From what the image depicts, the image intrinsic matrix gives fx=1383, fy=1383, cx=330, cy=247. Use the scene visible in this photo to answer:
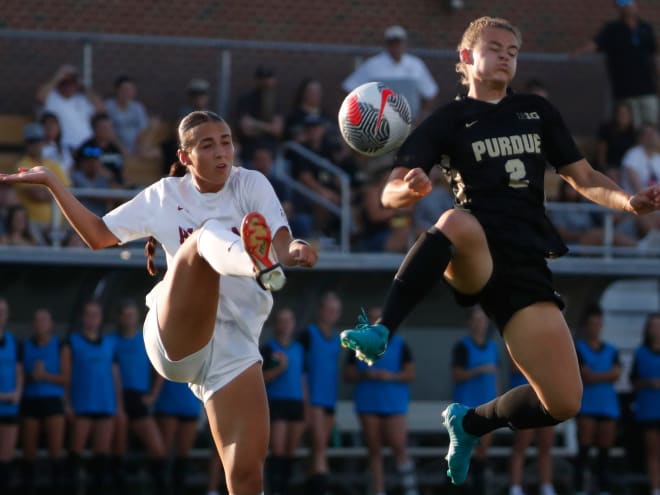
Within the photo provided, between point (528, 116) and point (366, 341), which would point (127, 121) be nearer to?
point (528, 116)

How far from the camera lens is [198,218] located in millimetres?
6438

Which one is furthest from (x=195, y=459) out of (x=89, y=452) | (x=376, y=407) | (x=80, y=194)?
(x=80, y=194)

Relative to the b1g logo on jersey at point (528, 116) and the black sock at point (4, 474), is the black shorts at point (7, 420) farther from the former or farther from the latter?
the b1g logo on jersey at point (528, 116)

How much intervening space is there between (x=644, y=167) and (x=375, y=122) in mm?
7613

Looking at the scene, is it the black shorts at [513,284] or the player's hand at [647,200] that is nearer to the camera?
the player's hand at [647,200]

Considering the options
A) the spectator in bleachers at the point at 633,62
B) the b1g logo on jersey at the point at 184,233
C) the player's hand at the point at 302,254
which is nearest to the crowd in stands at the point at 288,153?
the spectator in bleachers at the point at 633,62

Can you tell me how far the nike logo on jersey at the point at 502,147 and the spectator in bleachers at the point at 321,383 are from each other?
263 inches

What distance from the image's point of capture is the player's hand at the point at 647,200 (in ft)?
19.5

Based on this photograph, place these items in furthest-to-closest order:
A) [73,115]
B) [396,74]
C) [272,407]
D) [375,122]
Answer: [396,74], [73,115], [272,407], [375,122]

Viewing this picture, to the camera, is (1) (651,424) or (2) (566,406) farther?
(1) (651,424)

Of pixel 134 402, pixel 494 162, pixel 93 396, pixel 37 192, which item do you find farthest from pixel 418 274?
pixel 37 192

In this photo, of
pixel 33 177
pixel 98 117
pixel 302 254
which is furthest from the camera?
pixel 98 117

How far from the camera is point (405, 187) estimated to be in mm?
5996

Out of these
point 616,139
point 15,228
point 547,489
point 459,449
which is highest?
point 616,139
